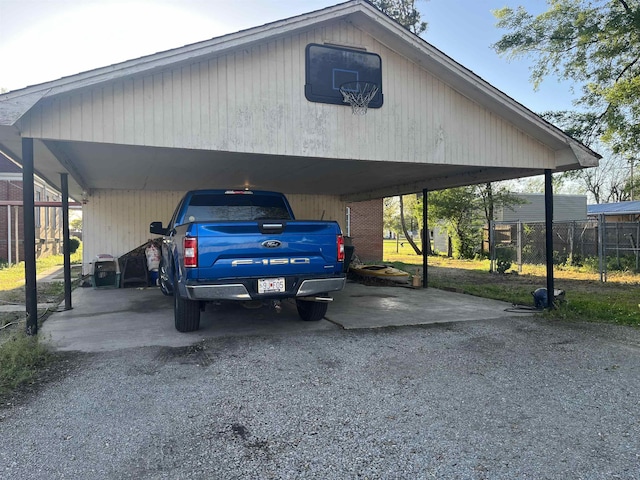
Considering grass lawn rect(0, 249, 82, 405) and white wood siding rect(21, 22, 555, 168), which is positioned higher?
white wood siding rect(21, 22, 555, 168)

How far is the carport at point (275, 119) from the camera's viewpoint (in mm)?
5469

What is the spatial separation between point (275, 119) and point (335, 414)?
13.5 ft

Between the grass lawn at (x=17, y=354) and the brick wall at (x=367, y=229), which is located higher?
the brick wall at (x=367, y=229)

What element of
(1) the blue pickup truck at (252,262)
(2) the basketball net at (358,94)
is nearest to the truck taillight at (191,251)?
(1) the blue pickup truck at (252,262)

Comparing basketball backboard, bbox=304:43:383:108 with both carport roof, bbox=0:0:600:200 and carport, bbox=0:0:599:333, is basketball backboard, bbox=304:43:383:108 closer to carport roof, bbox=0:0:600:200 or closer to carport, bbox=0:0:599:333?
carport, bbox=0:0:599:333

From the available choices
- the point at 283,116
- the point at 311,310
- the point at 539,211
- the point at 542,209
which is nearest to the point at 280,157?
the point at 283,116

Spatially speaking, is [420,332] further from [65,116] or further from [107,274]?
[107,274]

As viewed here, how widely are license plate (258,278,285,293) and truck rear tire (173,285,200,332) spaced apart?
1.15 metres

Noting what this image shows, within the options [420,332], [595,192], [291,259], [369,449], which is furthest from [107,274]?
[595,192]

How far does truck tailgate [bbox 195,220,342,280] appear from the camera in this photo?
5.26 meters

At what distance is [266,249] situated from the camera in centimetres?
553

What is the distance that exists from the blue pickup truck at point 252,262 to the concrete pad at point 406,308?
1.31 metres

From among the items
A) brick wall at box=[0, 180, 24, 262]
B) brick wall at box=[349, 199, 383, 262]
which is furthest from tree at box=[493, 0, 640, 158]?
brick wall at box=[0, 180, 24, 262]

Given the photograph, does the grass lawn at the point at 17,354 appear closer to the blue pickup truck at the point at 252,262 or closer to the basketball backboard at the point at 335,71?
the blue pickup truck at the point at 252,262
